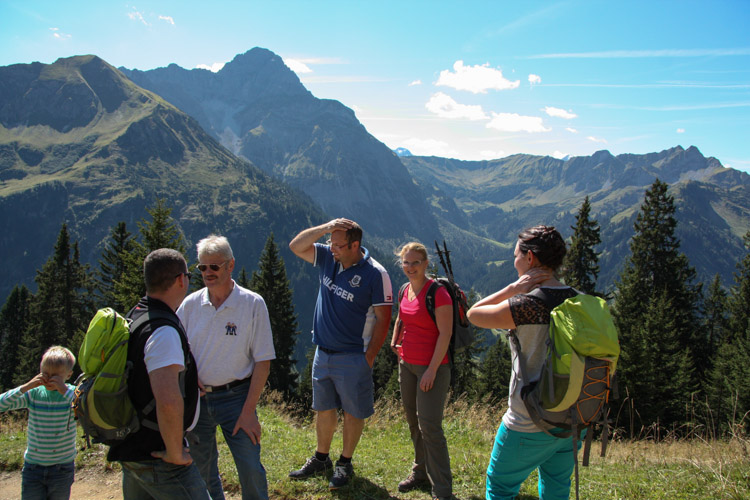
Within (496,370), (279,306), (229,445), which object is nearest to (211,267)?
(229,445)

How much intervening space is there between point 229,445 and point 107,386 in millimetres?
1651

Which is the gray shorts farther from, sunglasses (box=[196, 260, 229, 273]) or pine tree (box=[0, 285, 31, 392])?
pine tree (box=[0, 285, 31, 392])

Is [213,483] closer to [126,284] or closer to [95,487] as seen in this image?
[95,487]

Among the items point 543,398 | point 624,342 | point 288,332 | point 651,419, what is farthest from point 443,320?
point 288,332

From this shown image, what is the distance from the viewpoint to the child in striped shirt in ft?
13.4

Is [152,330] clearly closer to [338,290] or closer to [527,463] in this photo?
[338,290]

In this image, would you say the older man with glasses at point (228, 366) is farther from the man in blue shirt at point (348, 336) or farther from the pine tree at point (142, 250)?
the pine tree at point (142, 250)

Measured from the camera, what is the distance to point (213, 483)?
3934 mm

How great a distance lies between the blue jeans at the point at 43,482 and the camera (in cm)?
404

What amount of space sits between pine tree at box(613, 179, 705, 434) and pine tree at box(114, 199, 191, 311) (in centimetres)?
2428

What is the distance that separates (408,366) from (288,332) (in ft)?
109

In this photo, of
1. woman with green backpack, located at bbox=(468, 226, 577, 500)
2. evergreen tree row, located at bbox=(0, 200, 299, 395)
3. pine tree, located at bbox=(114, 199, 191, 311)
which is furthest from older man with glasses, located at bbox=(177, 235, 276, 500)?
evergreen tree row, located at bbox=(0, 200, 299, 395)

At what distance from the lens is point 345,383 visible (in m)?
4.79

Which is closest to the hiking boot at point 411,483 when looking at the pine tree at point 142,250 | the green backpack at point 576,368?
the green backpack at point 576,368
